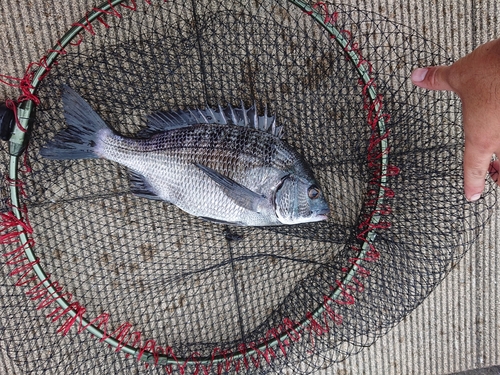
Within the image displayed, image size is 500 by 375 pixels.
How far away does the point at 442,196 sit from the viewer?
5.62ft

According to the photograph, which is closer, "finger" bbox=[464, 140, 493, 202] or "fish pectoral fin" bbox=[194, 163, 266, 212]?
"finger" bbox=[464, 140, 493, 202]

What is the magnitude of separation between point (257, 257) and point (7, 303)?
1133 millimetres

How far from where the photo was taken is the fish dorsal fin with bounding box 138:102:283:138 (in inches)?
60.8

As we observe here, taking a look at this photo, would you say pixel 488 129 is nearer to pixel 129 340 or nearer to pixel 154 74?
pixel 154 74

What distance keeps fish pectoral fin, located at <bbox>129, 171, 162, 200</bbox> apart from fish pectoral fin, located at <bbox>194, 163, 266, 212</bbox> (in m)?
0.25

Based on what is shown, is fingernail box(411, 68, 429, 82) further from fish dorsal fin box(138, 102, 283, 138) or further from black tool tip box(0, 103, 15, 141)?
black tool tip box(0, 103, 15, 141)

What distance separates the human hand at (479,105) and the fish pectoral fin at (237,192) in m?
0.72

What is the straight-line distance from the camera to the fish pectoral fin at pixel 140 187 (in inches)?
61.6

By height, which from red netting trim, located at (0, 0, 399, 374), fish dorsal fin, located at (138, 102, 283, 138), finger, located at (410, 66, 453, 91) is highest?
finger, located at (410, 66, 453, 91)

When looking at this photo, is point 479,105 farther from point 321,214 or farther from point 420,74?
point 321,214

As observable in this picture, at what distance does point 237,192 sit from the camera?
1452 mm

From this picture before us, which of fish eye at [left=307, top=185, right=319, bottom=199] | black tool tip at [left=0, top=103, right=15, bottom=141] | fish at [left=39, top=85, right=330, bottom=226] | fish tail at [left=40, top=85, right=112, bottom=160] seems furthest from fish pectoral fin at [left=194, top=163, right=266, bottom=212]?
black tool tip at [left=0, top=103, right=15, bottom=141]

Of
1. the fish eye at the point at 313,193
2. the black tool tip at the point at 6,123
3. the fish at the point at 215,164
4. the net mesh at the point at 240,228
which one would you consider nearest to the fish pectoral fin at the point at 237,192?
the fish at the point at 215,164

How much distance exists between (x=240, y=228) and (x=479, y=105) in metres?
1.02
